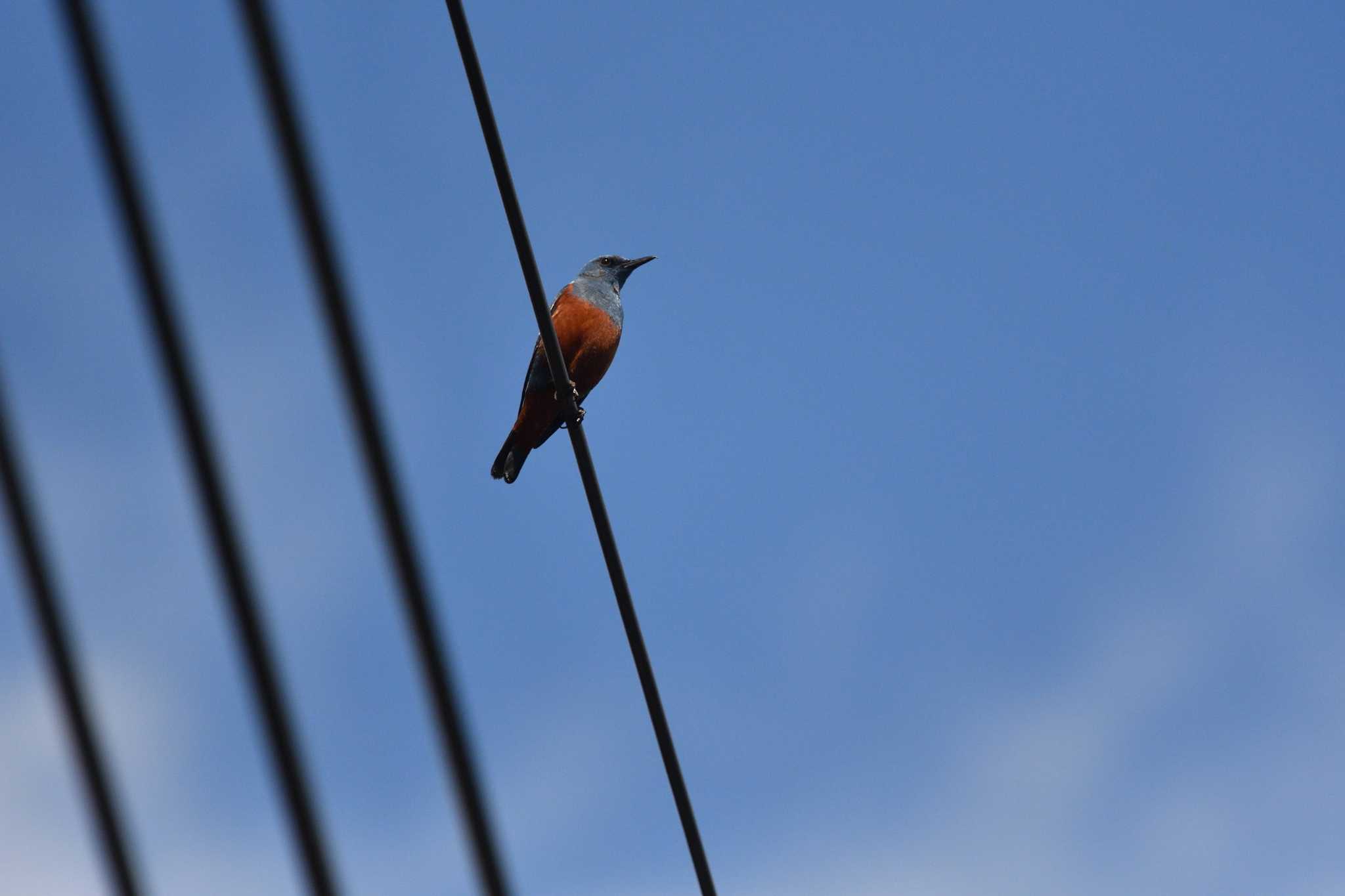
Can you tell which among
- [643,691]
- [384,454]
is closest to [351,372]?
[384,454]

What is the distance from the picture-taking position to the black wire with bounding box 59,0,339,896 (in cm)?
100

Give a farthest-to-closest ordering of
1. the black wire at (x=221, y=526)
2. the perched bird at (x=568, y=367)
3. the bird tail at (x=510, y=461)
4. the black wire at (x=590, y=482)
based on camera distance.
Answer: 1. the bird tail at (x=510, y=461)
2. the perched bird at (x=568, y=367)
3. the black wire at (x=590, y=482)
4. the black wire at (x=221, y=526)

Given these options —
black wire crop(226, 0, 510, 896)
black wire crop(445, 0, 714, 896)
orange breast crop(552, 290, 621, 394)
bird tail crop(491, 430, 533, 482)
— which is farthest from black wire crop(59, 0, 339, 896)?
bird tail crop(491, 430, 533, 482)

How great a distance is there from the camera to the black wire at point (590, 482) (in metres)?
3.77

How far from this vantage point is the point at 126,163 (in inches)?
41.8

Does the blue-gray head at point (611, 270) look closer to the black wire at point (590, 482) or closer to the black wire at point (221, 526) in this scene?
the black wire at point (590, 482)

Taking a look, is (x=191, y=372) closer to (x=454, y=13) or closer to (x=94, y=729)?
(x=94, y=729)

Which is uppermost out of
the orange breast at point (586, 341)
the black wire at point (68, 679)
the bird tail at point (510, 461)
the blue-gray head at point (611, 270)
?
the blue-gray head at point (611, 270)

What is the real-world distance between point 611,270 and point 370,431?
9.51 m

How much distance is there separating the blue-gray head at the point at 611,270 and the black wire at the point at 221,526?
906cm

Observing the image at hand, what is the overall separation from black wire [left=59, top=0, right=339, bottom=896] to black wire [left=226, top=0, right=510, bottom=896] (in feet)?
0.37

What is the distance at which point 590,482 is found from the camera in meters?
4.13

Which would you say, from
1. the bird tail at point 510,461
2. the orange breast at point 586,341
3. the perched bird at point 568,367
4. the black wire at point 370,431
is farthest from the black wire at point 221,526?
the bird tail at point 510,461

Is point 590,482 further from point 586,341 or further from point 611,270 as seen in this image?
point 611,270
